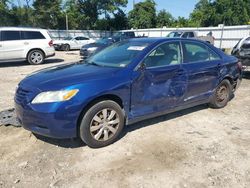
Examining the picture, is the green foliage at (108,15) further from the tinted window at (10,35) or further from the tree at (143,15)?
the tinted window at (10,35)

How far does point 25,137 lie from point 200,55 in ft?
11.3

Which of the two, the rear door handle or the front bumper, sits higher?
the rear door handle

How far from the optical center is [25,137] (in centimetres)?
454

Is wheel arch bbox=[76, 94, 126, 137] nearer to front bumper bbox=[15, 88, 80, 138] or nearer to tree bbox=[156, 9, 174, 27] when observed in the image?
front bumper bbox=[15, 88, 80, 138]

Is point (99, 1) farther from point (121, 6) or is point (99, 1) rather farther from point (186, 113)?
point (186, 113)

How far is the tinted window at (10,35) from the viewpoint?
40.2 ft

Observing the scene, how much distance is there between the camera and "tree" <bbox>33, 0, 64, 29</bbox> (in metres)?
40.4

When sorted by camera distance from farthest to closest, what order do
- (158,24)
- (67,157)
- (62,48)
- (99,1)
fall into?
1. (158,24)
2. (99,1)
3. (62,48)
4. (67,157)

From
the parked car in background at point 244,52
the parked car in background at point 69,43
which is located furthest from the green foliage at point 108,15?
the parked car in background at point 244,52

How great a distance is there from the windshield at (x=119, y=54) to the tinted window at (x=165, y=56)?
0.69 feet

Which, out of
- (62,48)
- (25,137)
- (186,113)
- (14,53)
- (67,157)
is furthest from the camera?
(62,48)

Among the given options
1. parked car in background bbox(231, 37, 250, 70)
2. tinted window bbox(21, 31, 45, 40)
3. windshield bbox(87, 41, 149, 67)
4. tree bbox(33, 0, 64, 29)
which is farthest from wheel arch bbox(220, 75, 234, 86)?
tree bbox(33, 0, 64, 29)

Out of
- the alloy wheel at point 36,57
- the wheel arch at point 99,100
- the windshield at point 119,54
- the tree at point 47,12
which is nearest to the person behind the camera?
the wheel arch at point 99,100

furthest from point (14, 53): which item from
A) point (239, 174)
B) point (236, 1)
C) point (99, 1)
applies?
point (236, 1)
